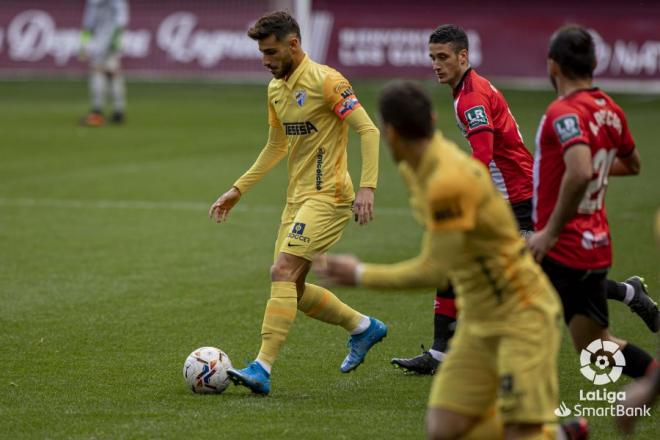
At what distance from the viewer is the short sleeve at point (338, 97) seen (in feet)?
24.5

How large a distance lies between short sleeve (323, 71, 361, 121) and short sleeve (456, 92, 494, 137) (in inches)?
27.2

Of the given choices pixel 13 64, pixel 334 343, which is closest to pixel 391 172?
pixel 334 343

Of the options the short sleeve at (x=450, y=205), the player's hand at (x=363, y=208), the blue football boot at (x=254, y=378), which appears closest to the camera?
the short sleeve at (x=450, y=205)

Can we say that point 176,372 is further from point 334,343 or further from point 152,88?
point 152,88

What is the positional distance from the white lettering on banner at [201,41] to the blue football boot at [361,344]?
23.4 meters

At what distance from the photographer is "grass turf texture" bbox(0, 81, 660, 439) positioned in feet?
21.8

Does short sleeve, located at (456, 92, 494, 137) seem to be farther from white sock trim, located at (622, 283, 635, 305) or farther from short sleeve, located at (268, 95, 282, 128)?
white sock trim, located at (622, 283, 635, 305)

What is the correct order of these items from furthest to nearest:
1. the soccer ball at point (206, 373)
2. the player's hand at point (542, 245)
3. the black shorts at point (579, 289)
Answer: the soccer ball at point (206, 373) → the black shorts at point (579, 289) → the player's hand at point (542, 245)

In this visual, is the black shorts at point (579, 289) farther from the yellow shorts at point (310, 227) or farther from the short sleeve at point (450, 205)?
the yellow shorts at point (310, 227)

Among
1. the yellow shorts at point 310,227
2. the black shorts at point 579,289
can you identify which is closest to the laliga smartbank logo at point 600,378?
the black shorts at point 579,289

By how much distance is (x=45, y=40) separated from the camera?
31344mm

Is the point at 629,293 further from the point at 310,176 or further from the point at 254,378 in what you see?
the point at 254,378

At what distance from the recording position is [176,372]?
7.72m

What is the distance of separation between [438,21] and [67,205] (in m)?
16.7
